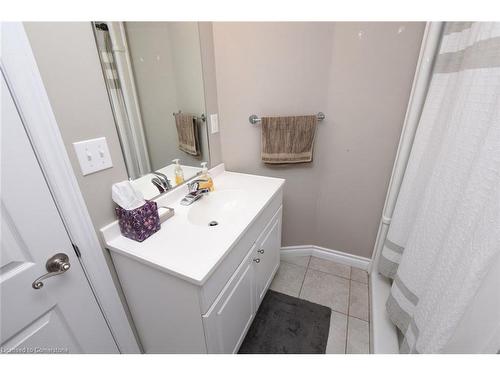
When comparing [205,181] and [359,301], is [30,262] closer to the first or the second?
[205,181]

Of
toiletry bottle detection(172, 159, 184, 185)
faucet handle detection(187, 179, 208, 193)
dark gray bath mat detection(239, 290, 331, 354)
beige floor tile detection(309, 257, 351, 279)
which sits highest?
toiletry bottle detection(172, 159, 184, 185)

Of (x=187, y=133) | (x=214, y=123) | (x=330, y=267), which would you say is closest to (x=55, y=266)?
(x=187, y=133)

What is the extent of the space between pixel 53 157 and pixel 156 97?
24.0 inches

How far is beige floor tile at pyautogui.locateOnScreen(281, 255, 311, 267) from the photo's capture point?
195 cm

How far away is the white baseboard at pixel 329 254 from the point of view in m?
1.87

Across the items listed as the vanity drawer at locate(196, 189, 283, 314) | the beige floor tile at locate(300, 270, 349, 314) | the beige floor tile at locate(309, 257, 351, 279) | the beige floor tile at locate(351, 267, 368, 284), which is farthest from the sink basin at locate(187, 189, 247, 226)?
the beige floor tile at locate(351, 267, 368, 284)

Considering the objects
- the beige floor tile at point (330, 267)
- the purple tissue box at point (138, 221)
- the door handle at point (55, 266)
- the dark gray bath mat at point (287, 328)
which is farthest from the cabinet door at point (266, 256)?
the door handle at point (55, 266)

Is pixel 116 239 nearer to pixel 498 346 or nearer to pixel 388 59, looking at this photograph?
pixel 498 346

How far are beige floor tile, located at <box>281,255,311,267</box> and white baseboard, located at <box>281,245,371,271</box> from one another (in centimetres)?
3

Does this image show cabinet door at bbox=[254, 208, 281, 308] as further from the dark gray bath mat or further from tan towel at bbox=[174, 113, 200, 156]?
tan towel at bbox=[174, 113, 200, 156]

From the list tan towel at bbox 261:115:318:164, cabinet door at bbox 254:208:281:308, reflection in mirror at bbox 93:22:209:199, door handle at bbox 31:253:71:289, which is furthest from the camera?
tan towel at bbox 261:115:318:164

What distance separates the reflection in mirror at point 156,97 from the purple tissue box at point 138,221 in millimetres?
194
